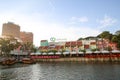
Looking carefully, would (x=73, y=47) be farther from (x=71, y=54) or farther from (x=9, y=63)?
(x=9, y=63)

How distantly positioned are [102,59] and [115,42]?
2216cm

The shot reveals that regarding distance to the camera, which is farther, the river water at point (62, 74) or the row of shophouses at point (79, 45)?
the row of shophouses at point (79, 45)

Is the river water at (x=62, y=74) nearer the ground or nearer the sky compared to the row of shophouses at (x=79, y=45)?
nearer the ground

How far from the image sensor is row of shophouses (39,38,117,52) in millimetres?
127988

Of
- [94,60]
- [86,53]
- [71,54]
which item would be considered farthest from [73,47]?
[94,60]

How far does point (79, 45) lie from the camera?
13700cm

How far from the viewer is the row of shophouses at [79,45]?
128m

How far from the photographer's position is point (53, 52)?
13500cm

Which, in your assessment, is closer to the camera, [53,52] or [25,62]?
[25,62]

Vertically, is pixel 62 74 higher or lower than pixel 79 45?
lower

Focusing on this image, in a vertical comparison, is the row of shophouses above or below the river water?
above

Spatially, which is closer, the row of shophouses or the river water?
the river water

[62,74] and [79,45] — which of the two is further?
[79,45]

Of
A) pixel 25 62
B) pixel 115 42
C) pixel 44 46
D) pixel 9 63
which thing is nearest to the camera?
pixel 9 63
